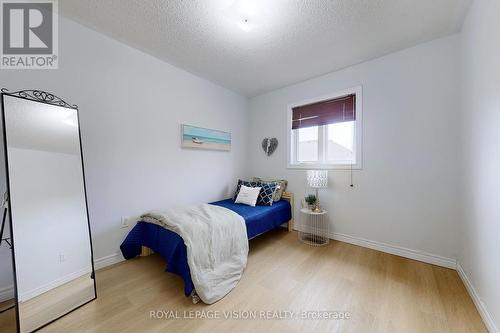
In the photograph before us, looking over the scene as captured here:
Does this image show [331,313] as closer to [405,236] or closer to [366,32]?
[405,236]

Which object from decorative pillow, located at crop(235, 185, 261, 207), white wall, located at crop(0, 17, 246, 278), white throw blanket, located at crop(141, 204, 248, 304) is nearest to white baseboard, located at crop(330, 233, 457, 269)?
decorative pillow, located at crop(235, 185, 261, 207)

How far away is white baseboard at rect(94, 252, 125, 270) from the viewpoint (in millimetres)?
2009

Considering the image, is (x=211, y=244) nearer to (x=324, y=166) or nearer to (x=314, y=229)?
(x=314, y=229)

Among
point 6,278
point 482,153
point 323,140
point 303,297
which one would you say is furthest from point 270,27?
point 6,278

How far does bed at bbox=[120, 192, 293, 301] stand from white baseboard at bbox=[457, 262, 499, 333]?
6.37ft

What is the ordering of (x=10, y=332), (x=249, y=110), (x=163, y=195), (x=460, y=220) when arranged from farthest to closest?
1. (x=249, y=110)
2. (x=163, y=195)
3. (x=460, y=220)
4. (x=10, y=332)

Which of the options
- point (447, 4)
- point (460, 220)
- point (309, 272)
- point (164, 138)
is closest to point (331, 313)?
point (309, 272)

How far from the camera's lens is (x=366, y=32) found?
2.00 meters

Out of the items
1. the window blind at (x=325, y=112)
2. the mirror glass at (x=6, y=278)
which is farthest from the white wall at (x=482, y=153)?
the mirror glass at (x=6, y=278)

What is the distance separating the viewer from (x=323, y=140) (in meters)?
3.00

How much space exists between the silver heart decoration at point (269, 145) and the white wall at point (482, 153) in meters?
2.34

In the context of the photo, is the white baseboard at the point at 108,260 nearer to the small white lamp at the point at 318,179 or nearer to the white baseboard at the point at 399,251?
the small white lamp at the point at 318,179

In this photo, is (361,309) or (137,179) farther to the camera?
(137,179)

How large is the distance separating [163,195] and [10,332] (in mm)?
1565
